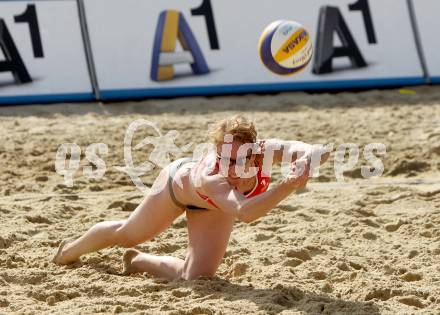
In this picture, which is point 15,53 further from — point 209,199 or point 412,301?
point 412,301

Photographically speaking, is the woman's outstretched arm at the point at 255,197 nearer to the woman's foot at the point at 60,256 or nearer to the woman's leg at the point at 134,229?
the woman's leg at the point at 134,229

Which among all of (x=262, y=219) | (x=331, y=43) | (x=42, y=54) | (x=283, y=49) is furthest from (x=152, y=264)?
(x=331, y=43)

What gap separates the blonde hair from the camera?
14.7 feet

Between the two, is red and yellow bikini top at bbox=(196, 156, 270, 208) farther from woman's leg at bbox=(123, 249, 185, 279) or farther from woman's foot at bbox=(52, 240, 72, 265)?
woman's foot at bbox=(52, 240, 72, 265)

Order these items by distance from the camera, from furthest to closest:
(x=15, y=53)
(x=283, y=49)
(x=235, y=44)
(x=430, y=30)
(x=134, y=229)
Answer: (x=430, y=30) → (x=235, y=44) → (x=15, y=53) → (x=283, y=49) → (x=134, y=229)

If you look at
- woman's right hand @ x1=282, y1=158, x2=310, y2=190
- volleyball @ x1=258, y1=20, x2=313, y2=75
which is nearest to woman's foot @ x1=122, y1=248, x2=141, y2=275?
woman's right hand @ x1=282, y1=158, x2=310, y2=190

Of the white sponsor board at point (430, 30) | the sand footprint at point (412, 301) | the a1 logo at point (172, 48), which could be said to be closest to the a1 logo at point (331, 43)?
the white sponsor board at point (430, 30)

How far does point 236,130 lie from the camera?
14.7 feet

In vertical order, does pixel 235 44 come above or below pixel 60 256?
above

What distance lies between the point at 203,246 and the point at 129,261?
0.48 metres

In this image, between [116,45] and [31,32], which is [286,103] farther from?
[31,32]

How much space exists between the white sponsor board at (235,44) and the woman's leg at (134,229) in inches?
177

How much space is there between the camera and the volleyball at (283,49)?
19.2ft

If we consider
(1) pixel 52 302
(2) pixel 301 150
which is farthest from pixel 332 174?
(1) pixel 52 302
